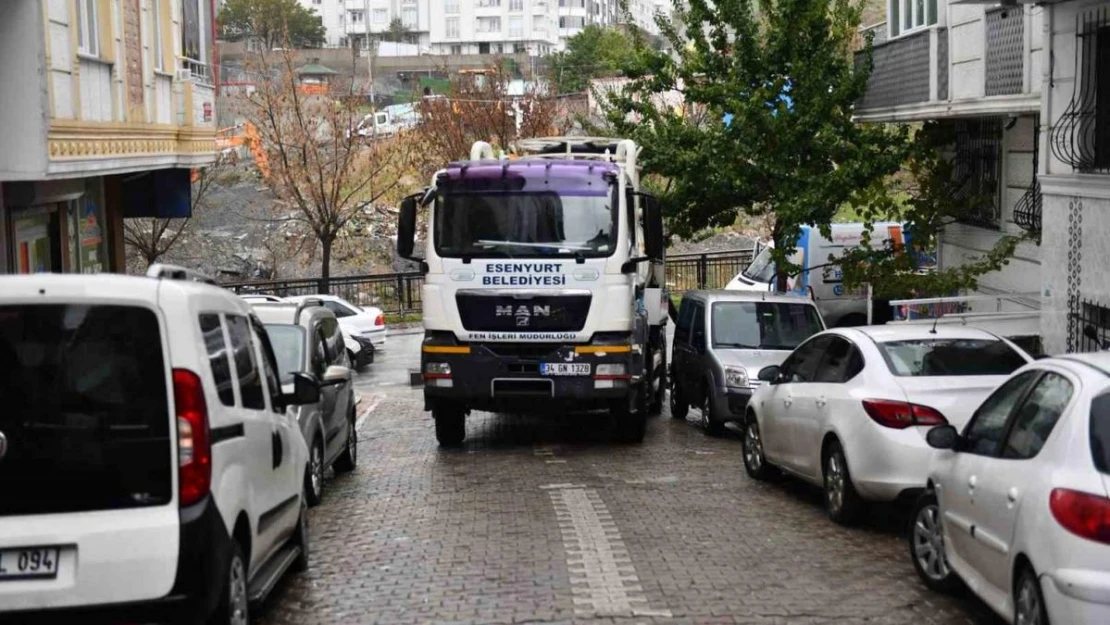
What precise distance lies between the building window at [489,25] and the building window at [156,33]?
87.9 meters

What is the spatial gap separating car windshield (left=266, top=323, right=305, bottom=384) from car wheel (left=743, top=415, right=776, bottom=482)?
14.3ft

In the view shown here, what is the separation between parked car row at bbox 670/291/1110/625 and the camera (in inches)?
245

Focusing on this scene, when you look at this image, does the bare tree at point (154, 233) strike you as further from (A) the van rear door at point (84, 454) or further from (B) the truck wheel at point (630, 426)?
(A) the van rear door at point (84, 454)

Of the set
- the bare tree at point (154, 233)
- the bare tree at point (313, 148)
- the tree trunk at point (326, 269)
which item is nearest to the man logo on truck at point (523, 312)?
the tree trunk at point (326, 269)

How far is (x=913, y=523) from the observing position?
888 cm

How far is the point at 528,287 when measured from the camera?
15961mm

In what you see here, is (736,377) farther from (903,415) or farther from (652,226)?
(903,415)

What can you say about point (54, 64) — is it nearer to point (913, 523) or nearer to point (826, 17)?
point (913, 523)

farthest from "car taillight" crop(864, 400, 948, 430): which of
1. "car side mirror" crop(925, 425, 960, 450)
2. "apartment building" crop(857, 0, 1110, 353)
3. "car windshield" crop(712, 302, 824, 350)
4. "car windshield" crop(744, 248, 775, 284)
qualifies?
"car windshield" crop(744, 248, 775, 284)

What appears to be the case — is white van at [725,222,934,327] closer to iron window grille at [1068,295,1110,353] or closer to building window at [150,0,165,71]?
iron window grille at [1068,295,1110,353]

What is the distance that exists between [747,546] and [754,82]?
14522mm

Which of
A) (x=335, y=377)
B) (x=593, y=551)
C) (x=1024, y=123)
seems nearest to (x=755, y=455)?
(x=593, y=551)

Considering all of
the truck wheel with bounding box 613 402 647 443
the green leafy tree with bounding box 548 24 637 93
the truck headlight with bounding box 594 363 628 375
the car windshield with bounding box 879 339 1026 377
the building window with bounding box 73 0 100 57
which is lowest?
the truck wheel with bounding box 613 402 647 443

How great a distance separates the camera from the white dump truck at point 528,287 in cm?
1598
